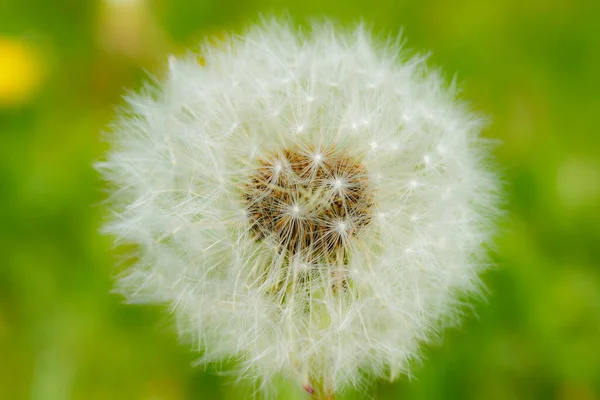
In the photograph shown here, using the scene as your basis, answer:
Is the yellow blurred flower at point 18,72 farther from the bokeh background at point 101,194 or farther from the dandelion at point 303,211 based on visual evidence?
the dandelion at point 303,211

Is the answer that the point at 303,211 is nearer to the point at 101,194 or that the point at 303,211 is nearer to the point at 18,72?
the point at 101,194

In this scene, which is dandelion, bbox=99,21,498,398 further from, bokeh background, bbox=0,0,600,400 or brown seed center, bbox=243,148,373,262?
bokeh background, bbox=0,0,600,400

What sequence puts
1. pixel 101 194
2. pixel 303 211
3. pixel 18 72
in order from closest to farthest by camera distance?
pixel 303 211 → pixel 101 194 → pixel 18 72

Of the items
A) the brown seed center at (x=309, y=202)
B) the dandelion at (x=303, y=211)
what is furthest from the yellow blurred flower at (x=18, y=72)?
the brown seed center at (x=309, y=202)

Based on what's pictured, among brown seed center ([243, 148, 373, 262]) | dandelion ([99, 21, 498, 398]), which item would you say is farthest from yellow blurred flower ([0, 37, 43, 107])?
brown seed center ([243, 148, 373, 262])

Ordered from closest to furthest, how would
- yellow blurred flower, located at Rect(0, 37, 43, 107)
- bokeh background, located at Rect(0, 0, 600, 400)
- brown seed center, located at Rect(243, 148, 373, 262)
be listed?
brown seed center, located at Rect(243, 148, 373, 262), bokeh background, located at Rect(0, 0, 600, 400), yellow blurred flower, located at Rect(0, 37, 43, 107)

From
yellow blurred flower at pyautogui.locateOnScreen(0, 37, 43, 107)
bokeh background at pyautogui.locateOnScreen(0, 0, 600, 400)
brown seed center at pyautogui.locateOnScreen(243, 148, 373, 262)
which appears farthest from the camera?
yellow blurred flower at pyautogui.locateOnScreen(0, 37, 43, 107)

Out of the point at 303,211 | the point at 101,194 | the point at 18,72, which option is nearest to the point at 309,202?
the point at 303,211
